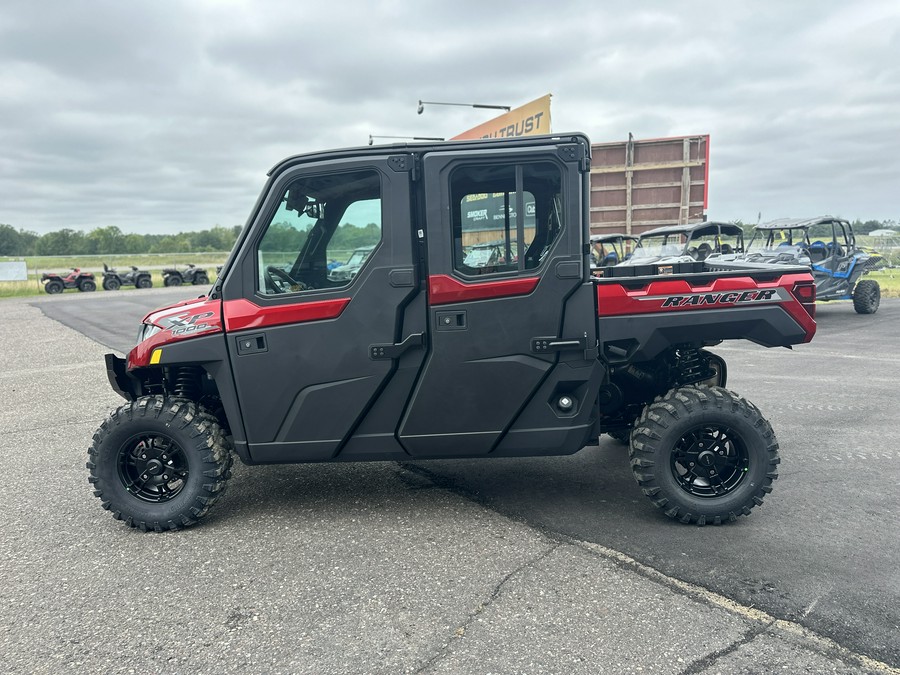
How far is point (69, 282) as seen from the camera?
94.1 feet

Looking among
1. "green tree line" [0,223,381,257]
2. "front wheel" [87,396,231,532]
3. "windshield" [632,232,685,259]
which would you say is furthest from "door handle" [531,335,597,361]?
"green tree line" [0,223,381,257]

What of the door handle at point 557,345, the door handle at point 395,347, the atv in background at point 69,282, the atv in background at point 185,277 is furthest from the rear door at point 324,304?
the atv in background at point 185,277

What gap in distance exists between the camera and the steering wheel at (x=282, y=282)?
3.63 metres

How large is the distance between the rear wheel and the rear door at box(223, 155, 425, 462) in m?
13.3

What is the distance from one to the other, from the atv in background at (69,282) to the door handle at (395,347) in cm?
2978

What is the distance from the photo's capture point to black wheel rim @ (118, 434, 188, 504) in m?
3.81

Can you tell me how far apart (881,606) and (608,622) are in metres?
1.23

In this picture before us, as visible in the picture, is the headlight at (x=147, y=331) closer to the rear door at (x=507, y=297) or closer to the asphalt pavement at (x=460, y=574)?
the asphalt pavement at (x=460, y=574)

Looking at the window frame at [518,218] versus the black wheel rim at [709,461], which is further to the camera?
the black wheel rim at [709,461]

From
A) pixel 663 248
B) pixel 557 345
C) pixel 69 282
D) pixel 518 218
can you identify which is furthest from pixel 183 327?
pixel 69 282

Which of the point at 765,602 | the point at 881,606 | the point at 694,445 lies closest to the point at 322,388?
the point at 694,445

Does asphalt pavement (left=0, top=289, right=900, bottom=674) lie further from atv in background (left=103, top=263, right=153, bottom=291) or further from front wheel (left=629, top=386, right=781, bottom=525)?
atv in background (left=103, top=263, right=153, bottom=291)

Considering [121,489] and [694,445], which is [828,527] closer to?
[694,445]

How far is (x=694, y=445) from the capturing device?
12.3 feet
